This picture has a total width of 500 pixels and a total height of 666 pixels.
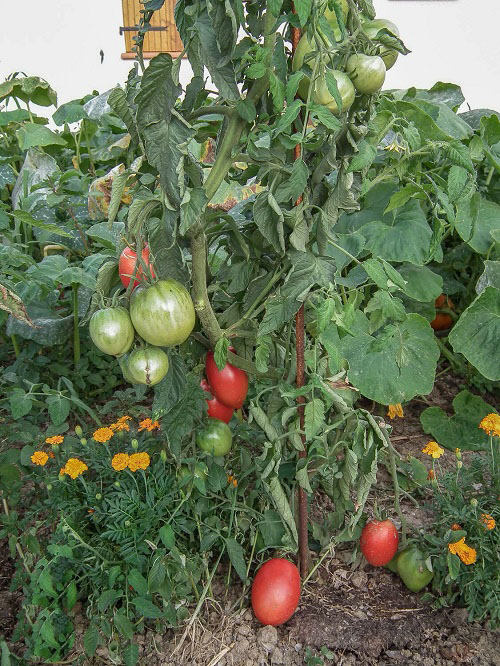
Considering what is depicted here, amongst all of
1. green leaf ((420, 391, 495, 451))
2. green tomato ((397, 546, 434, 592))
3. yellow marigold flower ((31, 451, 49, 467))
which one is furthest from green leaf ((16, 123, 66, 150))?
green tomato ((397, 546, 434, 592))

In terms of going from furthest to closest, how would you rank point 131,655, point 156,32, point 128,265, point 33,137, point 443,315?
point 156,32, point 33,137, point 443,315, point 131,655, point 128,265

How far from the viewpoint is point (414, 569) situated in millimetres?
1279

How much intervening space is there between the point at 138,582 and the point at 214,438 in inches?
10.8

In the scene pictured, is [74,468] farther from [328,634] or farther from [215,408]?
[328,634]

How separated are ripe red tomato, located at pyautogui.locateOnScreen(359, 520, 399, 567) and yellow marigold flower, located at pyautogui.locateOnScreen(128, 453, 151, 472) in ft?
1.49

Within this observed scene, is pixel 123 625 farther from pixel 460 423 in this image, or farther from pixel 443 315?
pixel 443 315

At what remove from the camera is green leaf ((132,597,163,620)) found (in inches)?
43.6

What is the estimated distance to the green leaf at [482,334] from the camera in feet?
5.42

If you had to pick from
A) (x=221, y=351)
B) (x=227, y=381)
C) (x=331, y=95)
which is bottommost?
(x=227, y=381)

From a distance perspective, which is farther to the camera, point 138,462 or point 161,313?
point 138,462

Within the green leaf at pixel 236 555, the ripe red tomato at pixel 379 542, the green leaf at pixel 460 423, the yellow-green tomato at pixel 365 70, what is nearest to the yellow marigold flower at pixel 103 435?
the green leaf at pixel 236 555

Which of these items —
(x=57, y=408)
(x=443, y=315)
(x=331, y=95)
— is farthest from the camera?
(x=443, y=315)

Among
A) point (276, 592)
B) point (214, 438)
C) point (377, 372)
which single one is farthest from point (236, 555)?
point (377, 372)

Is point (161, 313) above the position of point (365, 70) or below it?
Result: below
